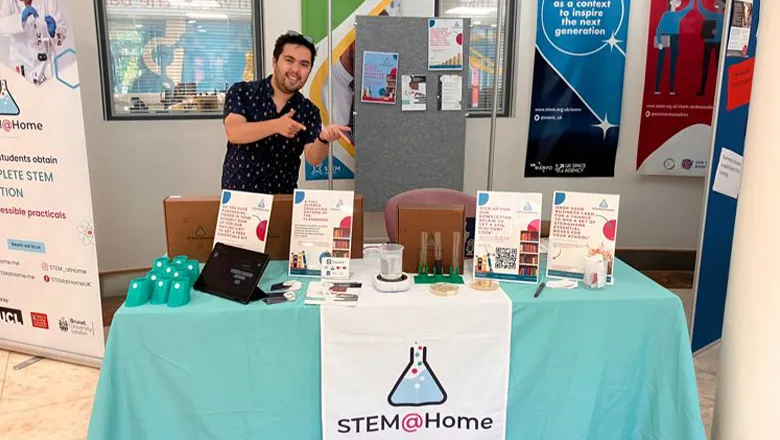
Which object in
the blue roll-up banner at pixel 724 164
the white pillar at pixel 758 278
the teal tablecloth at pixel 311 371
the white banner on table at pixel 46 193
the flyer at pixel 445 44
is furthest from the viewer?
the flyer at pixel 445 44

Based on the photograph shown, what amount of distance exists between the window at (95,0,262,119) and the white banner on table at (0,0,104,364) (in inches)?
41.1

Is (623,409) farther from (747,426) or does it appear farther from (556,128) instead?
(556,128)

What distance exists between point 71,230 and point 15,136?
489 mm

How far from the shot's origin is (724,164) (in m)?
2.54

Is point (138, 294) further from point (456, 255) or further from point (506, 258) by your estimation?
point (506, 258)

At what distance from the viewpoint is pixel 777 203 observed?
146cm

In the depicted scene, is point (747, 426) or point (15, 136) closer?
point (747, 426)

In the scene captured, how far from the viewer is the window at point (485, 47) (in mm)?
3947

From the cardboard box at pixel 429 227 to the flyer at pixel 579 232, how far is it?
0.99ft

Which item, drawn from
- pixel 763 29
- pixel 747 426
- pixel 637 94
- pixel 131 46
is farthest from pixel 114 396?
pixel 637 94

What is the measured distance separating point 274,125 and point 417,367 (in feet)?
4.16

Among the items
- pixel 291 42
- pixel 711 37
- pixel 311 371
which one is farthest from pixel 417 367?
pixel 711 37

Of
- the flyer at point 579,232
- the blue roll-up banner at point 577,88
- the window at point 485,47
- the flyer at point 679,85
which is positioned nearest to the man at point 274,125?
the flyer at point 579,232

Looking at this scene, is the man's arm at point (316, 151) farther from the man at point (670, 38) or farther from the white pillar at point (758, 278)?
the man at point (670, 38)
